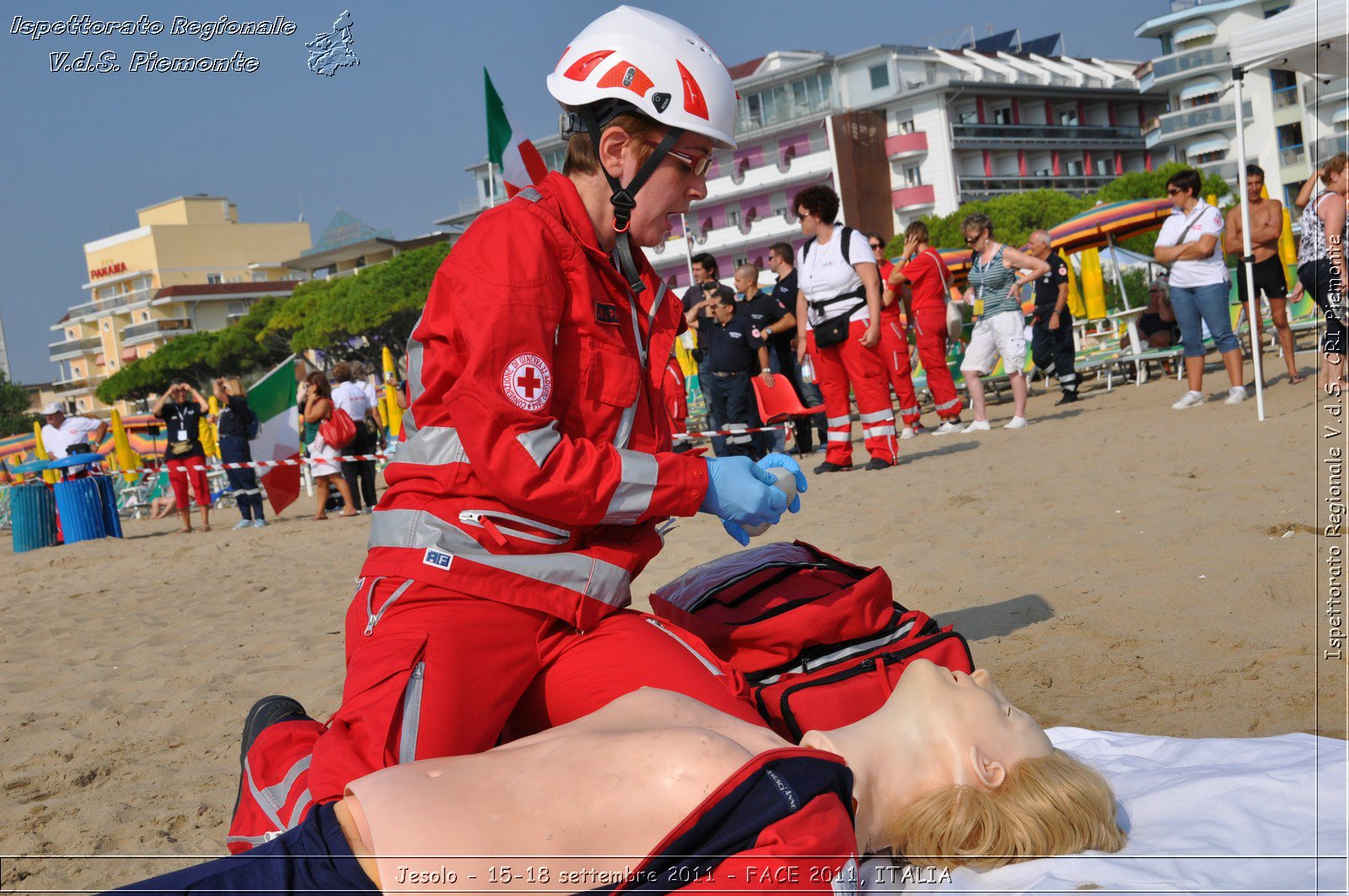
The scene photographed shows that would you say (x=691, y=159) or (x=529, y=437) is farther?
(x=691, y=159)

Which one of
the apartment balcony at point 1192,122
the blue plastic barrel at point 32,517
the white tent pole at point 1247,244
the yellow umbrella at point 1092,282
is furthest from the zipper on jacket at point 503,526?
the apartment balcony at point 1192,122

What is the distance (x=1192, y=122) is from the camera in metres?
69.1

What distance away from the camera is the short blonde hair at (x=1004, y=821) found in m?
2.00

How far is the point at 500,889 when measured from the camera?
168 centimetres

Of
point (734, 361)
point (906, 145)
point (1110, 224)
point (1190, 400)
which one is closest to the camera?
point (1190, 400)

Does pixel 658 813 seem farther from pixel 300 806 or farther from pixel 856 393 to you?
pixel 856 393

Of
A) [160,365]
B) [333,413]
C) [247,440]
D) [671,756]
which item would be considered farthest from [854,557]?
[160,365]

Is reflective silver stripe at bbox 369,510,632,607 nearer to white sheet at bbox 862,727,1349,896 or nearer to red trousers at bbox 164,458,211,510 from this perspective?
white sheet at bbox 862,727,1349,896

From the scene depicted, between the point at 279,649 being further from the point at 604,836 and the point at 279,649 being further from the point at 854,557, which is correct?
the point at 604,836

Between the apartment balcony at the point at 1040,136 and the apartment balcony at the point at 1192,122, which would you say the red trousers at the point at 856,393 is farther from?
the apartment balcony at the point at 1192,122

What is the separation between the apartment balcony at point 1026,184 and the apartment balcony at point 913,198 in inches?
79.3

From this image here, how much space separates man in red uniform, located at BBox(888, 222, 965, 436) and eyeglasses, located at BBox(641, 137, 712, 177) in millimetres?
9091

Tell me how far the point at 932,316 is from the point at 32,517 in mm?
11090

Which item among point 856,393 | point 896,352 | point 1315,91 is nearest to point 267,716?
point 856,393
